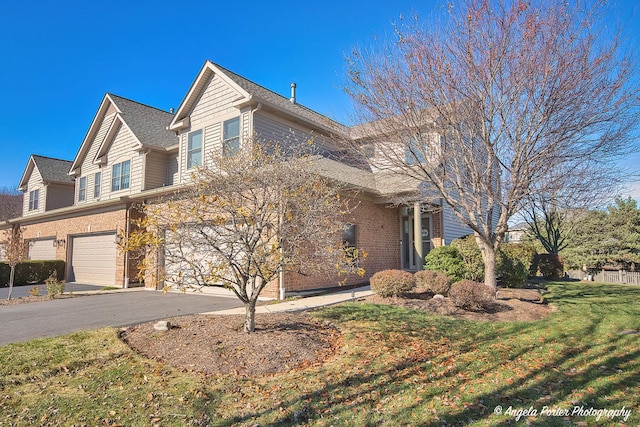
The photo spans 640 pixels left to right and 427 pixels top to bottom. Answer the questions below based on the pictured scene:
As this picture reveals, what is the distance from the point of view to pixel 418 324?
7.39m

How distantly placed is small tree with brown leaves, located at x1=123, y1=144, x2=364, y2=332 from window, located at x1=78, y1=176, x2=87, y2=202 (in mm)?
17542

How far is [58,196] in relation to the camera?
80.3ft

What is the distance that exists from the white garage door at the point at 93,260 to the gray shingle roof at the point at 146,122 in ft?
15.2

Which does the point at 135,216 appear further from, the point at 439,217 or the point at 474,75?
the point at 474,75

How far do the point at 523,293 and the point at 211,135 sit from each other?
468 inches

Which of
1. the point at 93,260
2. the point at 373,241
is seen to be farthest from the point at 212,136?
the point at 93,260

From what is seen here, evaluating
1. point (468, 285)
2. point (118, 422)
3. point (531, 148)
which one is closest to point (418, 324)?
point (468, 285)

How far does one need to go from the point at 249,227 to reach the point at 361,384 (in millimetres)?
2963

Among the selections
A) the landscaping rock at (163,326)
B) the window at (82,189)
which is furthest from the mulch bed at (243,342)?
the window at (82,189)

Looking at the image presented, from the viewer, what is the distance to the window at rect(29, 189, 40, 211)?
80.6 ft

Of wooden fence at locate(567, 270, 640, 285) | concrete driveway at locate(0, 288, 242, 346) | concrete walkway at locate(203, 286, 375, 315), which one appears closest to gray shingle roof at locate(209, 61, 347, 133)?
concrete walkway at locate(203, 286, 375, 315)

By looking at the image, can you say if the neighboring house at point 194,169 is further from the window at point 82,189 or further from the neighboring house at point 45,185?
the neighboring house at point 45,185

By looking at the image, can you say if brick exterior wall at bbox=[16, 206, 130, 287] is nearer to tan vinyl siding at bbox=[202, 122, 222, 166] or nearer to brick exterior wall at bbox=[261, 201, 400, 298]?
tan vinyl siding at bbox=[202, 122, 222, 166]

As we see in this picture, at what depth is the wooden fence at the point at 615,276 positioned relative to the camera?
58.9 ft
